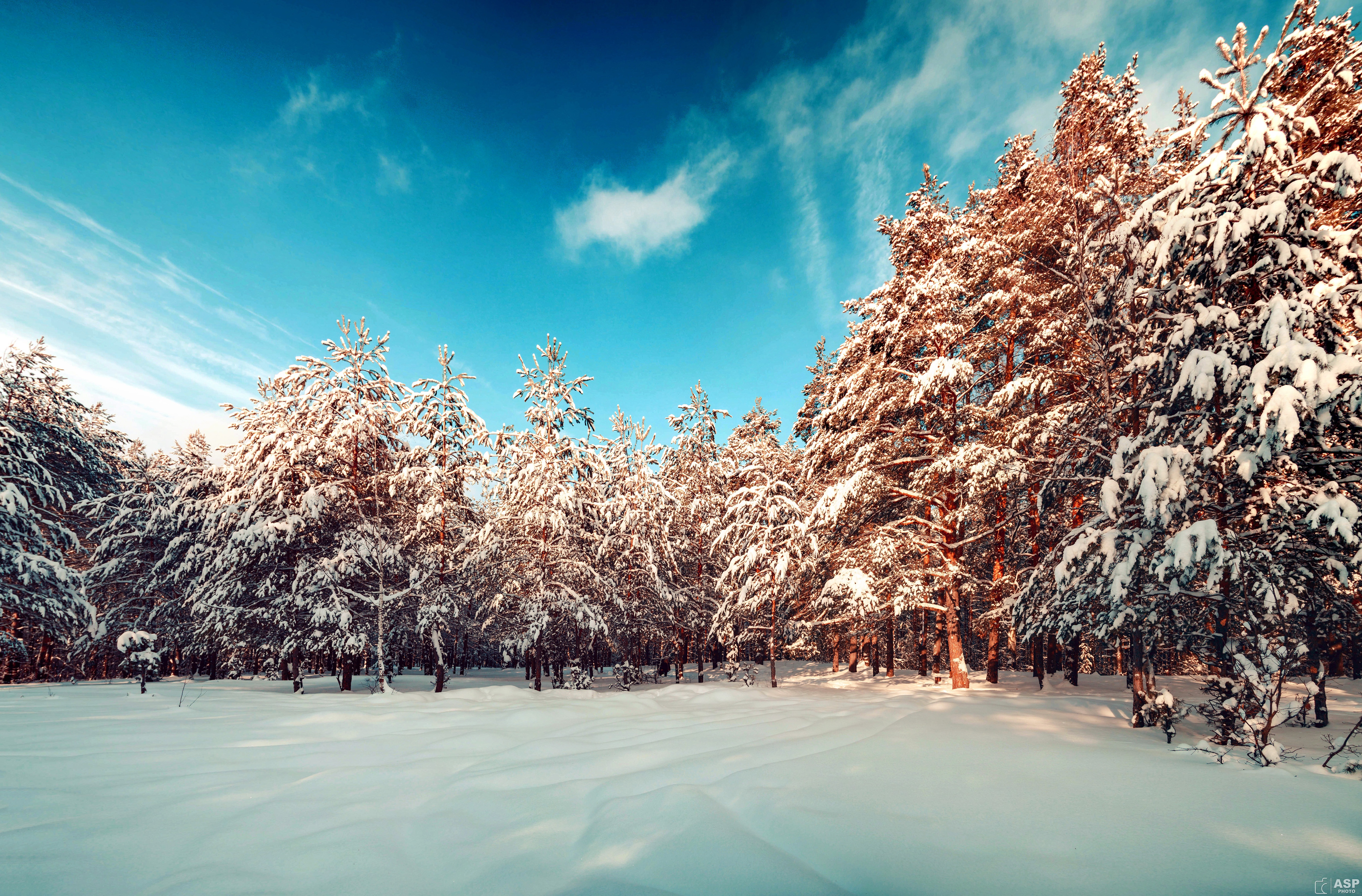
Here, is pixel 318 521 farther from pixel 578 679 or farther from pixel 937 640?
pixel 937 640

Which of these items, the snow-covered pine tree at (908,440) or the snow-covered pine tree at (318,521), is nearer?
the snow-covered pine tree at (908,440)

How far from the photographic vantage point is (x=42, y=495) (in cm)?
1555

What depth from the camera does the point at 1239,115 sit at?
20.8 ft

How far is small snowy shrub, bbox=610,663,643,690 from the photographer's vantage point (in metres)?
18.9

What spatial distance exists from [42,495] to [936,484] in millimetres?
26984

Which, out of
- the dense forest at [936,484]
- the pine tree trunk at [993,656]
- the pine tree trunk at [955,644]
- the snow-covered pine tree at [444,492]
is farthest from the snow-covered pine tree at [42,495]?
the pine tree trunk at [993,656]

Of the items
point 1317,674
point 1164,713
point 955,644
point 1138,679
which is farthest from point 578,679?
point 1317,674

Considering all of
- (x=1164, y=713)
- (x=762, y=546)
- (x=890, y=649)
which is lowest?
(x=890, y=649)

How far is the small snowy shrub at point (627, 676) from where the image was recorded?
18906 mm

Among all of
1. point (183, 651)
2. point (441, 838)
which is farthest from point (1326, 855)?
point (183, 651)

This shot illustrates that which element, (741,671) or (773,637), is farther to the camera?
(741,671)

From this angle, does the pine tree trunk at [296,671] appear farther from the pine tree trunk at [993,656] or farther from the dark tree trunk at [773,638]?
the pine tree trunk at [993,656]

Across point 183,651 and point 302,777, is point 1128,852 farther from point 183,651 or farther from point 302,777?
point 183,651

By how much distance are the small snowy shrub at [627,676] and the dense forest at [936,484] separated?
245 mm
